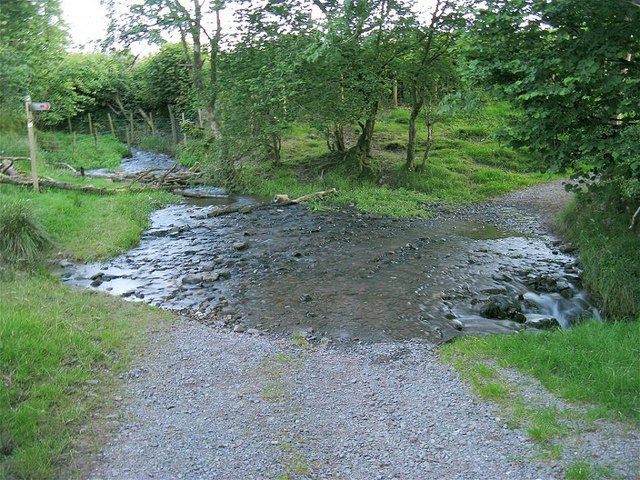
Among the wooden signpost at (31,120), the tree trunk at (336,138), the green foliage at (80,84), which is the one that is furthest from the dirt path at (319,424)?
the green foliage at (80,84)

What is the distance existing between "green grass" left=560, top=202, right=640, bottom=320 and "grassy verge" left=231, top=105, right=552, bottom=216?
4.76 meters

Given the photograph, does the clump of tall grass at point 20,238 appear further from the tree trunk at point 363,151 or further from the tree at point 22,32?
the tree trunk at point 363,151

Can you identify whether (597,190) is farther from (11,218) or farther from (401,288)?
(11,218)

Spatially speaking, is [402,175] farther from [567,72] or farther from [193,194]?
[567,72]

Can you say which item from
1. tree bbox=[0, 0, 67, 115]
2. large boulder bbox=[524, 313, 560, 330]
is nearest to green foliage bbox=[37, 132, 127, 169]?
tree bbox=[0, 0, 67, 115]

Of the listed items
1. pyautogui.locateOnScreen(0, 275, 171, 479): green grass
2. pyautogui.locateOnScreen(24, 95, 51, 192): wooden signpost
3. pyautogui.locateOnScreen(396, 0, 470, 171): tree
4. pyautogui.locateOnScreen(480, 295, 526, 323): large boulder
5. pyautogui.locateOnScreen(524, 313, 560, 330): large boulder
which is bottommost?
pyautogui.locateOnScreen(524, 313, 560, 330): large boulder

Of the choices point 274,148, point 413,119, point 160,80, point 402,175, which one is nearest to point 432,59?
point 413,119

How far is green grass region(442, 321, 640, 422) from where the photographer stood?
5395 mm

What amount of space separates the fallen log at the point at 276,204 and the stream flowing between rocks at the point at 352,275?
1.58 feet

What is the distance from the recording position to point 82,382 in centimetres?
573

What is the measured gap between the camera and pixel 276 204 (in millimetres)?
18062

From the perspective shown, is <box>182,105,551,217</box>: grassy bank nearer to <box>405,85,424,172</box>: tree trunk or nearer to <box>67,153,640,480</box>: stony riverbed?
<box>405,85,424,172</box>: tree trunk

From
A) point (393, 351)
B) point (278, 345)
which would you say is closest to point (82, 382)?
point (278, 345)

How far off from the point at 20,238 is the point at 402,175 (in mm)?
14319
